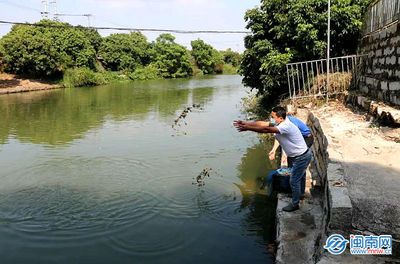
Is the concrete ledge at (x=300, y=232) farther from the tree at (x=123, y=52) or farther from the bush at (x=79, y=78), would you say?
Result: the tree at (x=123, y=52)

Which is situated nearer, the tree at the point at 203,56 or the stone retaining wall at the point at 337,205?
the stone retaining wall at the point at 337,205

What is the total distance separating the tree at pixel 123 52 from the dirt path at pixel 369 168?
4892 cm

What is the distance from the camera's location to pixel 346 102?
11.8 metres

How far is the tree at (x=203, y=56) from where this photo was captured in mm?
79312

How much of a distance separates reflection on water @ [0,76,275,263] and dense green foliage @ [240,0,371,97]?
2.81 m

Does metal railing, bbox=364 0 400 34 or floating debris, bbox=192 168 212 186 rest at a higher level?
metal railing, bbox=364 0 400 34

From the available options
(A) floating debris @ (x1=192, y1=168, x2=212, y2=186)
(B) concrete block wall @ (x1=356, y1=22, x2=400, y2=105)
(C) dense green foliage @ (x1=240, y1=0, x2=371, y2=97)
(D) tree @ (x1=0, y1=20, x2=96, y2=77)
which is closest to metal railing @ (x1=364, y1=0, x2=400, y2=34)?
(B) concrete block wall @ (x1=356, y1=22, x2=400, y2=105)

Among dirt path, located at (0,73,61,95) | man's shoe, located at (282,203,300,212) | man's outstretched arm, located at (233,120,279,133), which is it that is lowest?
man's shoe, located at (282,203,300,212)

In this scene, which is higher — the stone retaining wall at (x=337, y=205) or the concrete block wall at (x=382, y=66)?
the concrete block wall at (x=382, y=66)

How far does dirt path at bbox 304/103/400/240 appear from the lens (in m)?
4.37

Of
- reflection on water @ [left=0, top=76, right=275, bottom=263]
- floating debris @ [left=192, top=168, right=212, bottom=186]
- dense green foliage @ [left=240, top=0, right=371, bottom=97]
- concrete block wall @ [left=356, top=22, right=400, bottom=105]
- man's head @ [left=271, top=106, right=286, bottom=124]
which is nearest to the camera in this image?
man's head @ [left=271, top=106, right=286, bottom=124]

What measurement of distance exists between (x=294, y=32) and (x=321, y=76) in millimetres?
2318

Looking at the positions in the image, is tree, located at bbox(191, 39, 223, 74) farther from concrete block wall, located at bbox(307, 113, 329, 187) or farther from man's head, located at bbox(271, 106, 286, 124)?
man's head, located at bbox(271, 106, 286, 124)

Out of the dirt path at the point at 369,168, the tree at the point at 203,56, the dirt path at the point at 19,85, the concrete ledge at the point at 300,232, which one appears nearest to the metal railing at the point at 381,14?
the dirt path at the point at 369,168
